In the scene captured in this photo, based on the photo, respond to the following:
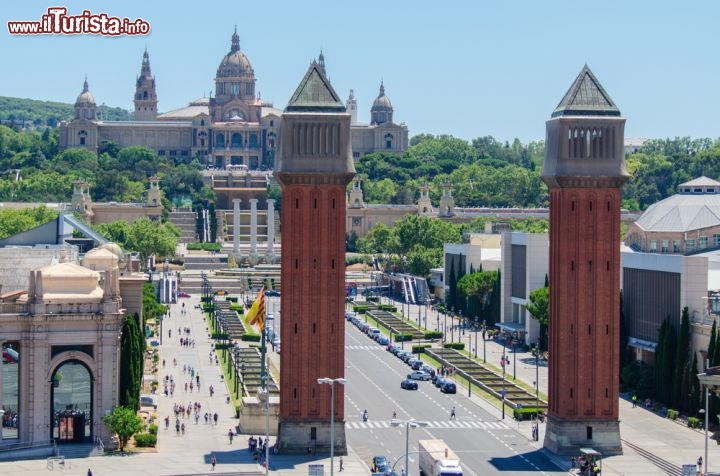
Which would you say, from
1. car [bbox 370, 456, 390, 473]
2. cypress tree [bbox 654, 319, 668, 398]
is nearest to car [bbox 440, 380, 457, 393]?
cypress tree [bbox 654, 319, 668, 398]

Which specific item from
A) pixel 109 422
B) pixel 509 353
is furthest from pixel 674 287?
pixel 109 422

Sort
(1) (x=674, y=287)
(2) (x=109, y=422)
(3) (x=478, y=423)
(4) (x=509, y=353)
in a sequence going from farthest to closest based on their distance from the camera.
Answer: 1. (4) (x=509, y=353)
2. (1) (x=674, y=287)
3. (3) (x=478, y=423)
4. (2) (x=109, y=422)

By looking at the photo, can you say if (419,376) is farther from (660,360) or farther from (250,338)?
(250,338)

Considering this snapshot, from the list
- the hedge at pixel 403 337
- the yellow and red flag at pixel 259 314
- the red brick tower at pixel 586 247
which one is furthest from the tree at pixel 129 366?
the hedge at pixel 403 337

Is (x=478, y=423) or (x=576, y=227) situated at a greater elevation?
(x=576, y=227)

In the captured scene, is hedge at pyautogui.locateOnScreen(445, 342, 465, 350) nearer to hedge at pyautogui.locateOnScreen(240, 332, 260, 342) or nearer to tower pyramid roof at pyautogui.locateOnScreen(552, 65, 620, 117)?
hedge at pyautogui.locateOnScreen(240, 332, 260, 342)

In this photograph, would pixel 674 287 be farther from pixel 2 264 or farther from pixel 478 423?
pixel 2 264

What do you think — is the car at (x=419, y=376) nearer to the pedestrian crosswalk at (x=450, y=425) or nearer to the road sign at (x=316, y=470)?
the pedestrian crosswalk at (x=450, y=425)
